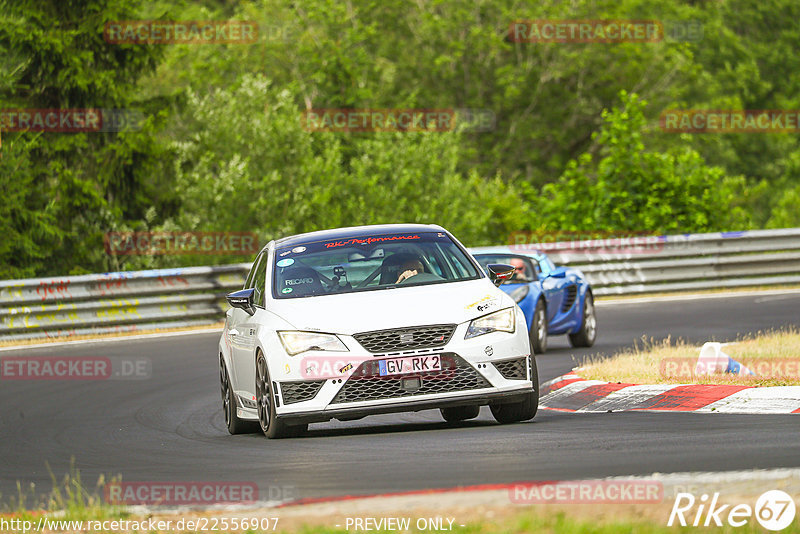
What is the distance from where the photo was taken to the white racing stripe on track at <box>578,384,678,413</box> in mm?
11594

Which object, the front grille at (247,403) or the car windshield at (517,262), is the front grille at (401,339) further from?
the car windshield at (517,262)

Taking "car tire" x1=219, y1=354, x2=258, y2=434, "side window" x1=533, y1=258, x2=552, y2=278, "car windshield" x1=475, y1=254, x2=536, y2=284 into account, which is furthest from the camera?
"side window" x1=533, y1=258, x2=552, y2=278

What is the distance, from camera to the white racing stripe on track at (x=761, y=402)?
1036 centimetres

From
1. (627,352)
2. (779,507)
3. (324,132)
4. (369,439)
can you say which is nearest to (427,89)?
(324,132)

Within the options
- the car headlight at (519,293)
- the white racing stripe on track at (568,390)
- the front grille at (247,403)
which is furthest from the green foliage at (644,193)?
the front grille at (247,403)

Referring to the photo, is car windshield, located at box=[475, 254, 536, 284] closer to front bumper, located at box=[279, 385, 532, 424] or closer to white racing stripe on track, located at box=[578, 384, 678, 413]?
white racing stripe on track, located at box=[578, 384, 678, 413]

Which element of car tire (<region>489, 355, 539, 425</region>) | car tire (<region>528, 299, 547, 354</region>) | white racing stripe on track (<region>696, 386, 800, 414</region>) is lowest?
car tire (<region>528, 299, 547, 354</region>)

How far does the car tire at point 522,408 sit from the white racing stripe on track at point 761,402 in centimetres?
122

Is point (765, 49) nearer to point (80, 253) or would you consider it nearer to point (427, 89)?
point (427, 89)

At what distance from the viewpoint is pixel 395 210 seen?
37844mm

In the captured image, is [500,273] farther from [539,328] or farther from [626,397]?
[539,328]

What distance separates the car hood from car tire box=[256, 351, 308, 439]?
0.41m

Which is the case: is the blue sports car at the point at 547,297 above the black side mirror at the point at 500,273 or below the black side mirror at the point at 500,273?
below

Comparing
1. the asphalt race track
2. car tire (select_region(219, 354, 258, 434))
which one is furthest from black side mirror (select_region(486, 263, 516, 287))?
car tire (select_region(219, 354, 258, 434))
